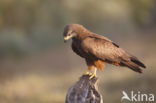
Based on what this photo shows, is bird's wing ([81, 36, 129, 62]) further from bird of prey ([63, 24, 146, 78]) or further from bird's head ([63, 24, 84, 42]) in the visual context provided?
bird's head ([63, 24, 84, 42])

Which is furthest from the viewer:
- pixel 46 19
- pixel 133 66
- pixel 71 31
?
pixel 46 19

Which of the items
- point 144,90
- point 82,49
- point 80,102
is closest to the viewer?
point 80,102

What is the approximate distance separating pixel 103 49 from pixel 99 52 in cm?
5

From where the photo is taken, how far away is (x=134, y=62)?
3416 millimetres

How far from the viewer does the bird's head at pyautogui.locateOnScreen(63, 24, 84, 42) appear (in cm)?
309

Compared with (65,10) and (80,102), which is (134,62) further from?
(65,10)

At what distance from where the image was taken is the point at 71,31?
314 centimetres

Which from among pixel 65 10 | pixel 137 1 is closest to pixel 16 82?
pixel 65 10

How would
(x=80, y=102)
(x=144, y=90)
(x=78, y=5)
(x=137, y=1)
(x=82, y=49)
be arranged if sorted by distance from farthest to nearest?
(x=137, y=1) < (x=78, y=5) < (x=144, y=90) < (x=82, y=49) < (x=80, y=102)

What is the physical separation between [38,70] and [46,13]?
947mm

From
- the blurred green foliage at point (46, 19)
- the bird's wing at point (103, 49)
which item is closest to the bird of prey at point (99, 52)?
the bird's wing at point (103, 49)

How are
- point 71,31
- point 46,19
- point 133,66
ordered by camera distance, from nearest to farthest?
point 71,31
point 133,66
point 46,19

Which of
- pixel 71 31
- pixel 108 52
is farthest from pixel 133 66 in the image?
pixel 71 31

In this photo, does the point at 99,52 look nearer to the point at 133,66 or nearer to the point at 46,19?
the point at 133,66
